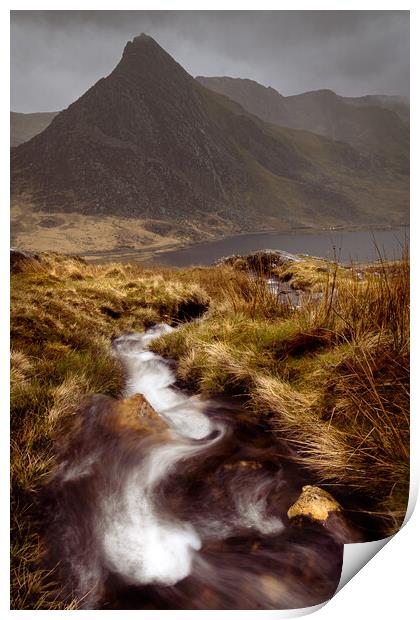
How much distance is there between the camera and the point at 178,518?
1.71 m

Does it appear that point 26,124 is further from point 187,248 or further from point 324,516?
point 324,516

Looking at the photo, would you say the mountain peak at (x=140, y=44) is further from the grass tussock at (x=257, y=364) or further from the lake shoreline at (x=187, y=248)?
the grass tussock at (x=257, y=364)

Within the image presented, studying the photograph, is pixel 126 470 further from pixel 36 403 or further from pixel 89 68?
pixel 89 68

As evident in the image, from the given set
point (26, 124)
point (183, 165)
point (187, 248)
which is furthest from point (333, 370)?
point (26, 124)

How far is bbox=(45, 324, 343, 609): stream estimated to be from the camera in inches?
57.9

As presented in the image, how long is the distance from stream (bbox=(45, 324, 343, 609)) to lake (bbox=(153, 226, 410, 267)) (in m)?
1.23

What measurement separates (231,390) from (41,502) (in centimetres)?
133

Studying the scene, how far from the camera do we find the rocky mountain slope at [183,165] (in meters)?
2.68

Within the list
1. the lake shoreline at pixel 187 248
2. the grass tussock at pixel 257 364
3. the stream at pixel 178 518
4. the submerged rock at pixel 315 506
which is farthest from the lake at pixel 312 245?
the submerged rock at pixel 315 506

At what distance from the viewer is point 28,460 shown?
1.82 metres

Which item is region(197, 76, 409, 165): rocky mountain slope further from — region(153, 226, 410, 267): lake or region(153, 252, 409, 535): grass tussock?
region(153, 252, 409, 535): grass tussock

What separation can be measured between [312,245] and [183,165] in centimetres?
131

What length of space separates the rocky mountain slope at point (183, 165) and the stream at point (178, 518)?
1.56 meters
